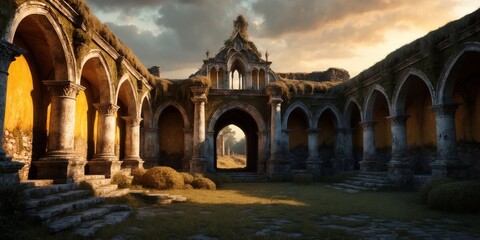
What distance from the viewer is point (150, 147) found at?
20859 millimetres

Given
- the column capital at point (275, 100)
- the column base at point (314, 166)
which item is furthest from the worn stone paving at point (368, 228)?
the column base at point (314, 166)

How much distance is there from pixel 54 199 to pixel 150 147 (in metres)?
13.4

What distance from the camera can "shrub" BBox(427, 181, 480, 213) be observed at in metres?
9.05

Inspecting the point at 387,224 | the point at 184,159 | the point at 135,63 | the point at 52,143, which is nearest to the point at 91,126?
the point at 135,63

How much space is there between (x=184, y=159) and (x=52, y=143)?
1145cm

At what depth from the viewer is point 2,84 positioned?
23.3ft

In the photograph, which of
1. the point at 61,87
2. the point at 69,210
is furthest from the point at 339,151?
the point at 69,210

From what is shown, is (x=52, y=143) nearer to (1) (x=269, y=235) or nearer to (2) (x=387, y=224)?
(1) (x=269, y=235)

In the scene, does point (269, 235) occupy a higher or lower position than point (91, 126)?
lower

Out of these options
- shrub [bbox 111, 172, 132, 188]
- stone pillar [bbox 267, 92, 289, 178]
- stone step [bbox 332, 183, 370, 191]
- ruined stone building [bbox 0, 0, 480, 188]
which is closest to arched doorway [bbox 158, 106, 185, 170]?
ruined stone building [bbox 0, 0, 480, 188]

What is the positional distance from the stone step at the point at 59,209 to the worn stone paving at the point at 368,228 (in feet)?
3.98

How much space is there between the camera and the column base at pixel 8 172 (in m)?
6.78

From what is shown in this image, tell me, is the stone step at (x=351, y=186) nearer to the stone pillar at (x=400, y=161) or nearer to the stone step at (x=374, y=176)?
the stone step at (x=374, y=176)

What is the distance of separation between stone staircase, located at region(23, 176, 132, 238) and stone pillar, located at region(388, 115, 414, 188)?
1199 cm
